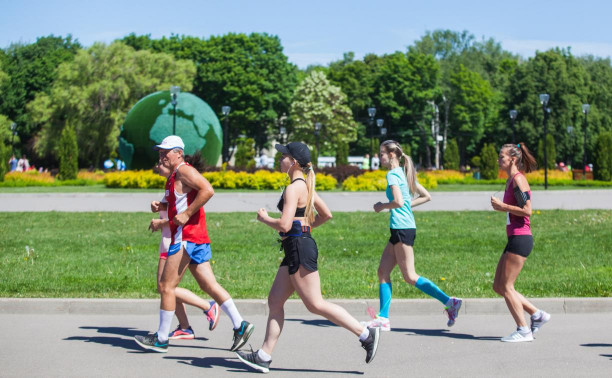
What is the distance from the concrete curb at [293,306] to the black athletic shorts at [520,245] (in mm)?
1427

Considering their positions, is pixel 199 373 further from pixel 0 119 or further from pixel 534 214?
pixel 0 119

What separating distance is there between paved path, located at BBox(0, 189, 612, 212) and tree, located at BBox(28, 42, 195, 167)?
111ft

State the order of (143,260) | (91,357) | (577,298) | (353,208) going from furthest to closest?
(353,208), (143,260), (577,298), (91,357)

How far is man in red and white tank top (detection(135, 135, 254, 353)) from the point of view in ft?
19.6

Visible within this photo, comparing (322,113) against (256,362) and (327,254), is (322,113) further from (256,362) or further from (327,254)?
(256,362)

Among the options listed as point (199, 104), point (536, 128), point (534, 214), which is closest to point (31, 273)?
point (534, 214)

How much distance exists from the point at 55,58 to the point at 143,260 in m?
63.4

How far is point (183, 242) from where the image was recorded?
19.6 feet

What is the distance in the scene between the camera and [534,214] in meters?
17.3

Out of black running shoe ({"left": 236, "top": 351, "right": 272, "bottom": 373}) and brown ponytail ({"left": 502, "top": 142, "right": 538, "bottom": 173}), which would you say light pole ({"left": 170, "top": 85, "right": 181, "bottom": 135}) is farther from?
black running shoe ({"left": 236, "top": 351, "right": 272, "bottom": 373})

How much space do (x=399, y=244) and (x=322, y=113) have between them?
63.3 m

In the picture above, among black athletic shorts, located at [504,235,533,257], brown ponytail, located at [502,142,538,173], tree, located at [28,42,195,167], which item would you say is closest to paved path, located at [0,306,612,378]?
black athletic shorts, located at [504,235,533,257]

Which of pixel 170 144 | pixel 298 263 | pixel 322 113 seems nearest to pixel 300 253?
pixel 298 263

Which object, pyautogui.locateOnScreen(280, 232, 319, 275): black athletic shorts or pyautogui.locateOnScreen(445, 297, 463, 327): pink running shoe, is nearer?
pyautogui.locateOnScreen(280, 232, 319, 275): black athletic shorts
